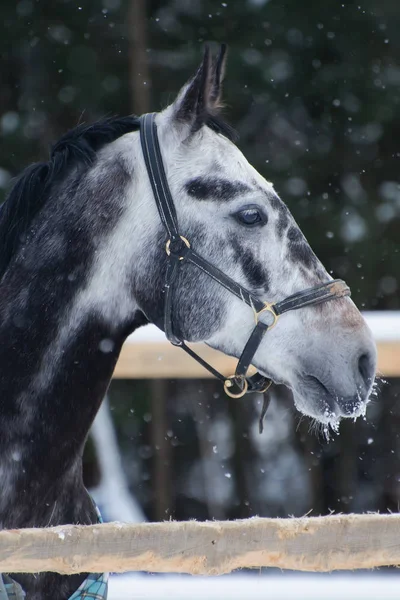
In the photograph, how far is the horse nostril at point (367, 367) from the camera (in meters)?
1.74

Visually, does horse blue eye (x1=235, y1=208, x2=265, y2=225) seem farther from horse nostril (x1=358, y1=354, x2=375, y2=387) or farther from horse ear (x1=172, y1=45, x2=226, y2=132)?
horse nostril (x1=358, y1=354, x2=375, y2=387)

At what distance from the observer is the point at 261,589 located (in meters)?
2.18

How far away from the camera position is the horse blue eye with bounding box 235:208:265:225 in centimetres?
177

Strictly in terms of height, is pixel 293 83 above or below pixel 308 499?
above

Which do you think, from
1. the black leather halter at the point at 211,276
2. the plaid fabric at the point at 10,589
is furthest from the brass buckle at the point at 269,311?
the plaid fabric at the point at 10,589

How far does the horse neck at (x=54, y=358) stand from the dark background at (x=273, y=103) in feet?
13.4

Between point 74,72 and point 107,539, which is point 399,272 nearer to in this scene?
point 74,72

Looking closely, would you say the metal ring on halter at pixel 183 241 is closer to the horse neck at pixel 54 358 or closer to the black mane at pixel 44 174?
the horse neck at pixel 54 358

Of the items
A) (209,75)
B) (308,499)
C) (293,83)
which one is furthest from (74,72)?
(209,75)

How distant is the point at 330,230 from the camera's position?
5773mm

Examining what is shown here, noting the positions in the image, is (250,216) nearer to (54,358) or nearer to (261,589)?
(54,358)

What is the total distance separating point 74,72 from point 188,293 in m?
4.39

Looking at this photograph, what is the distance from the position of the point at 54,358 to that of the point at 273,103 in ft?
14.9

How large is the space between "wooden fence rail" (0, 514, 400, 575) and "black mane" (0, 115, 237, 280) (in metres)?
0.75
